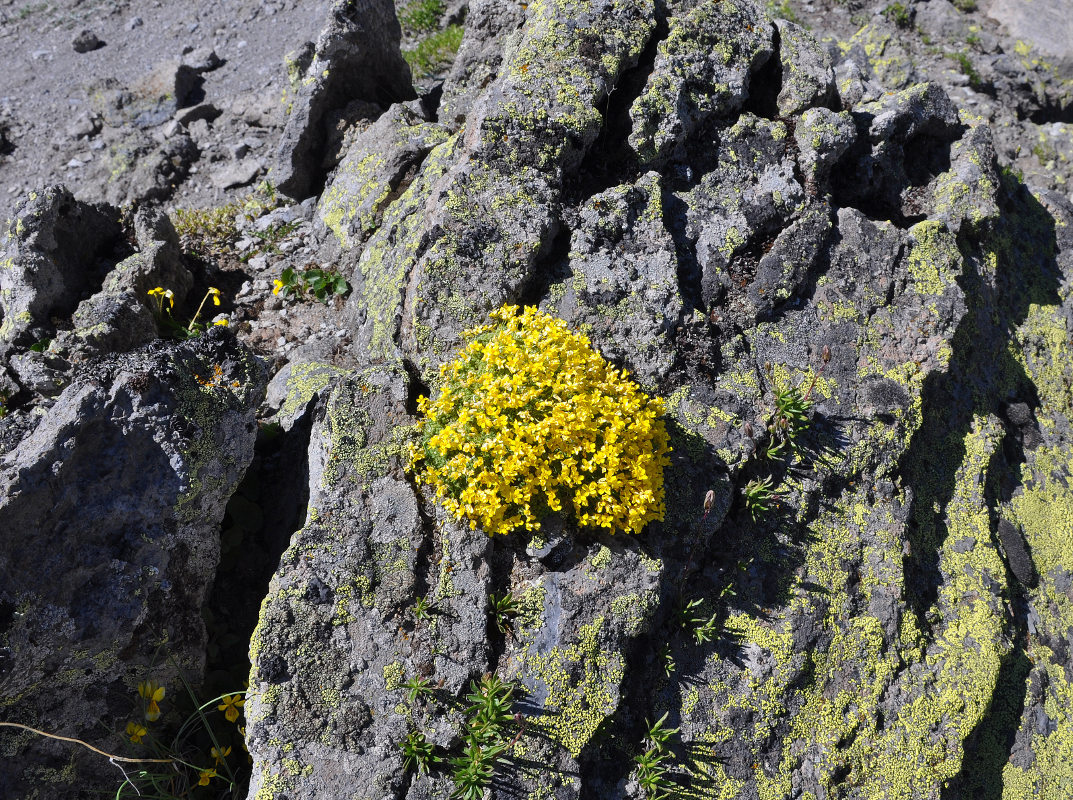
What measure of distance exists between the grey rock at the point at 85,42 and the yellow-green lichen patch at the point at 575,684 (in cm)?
1606

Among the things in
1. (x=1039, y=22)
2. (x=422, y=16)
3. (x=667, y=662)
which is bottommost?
(x=667, y=662)

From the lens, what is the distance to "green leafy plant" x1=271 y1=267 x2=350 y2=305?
8219 mm

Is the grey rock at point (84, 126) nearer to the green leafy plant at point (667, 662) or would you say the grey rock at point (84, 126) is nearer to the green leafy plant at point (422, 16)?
the green leafy plant at point (422, 16)

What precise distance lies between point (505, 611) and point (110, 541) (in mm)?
2841

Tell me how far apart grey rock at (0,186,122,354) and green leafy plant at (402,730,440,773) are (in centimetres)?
596

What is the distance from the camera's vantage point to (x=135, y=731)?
17.5 feet

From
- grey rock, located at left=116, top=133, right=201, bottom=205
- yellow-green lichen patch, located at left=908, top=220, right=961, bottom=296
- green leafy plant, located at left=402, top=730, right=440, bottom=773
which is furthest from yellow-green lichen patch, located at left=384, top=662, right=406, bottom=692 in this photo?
grey rock, located at left=116, top=133, right=201, bottom=205

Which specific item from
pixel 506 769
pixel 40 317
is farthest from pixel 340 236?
pixel 506 769

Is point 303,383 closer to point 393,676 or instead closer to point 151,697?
point 151,697

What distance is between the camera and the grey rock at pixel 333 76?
923 centimetres

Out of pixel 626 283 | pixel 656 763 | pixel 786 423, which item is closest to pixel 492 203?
pixel 626 283

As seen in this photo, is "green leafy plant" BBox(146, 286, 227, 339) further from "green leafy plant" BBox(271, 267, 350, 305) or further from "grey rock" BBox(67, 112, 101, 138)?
"grey rock" BBox(67, 112, 101, 138)

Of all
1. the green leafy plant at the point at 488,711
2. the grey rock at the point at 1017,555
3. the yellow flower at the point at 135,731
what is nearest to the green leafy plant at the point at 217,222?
the yellow flower at the point at 135,731

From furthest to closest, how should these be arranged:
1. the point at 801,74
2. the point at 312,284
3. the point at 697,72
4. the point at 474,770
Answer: the point at 312,284
the point at 801,74
the point at 697,72
the point at 474,770
